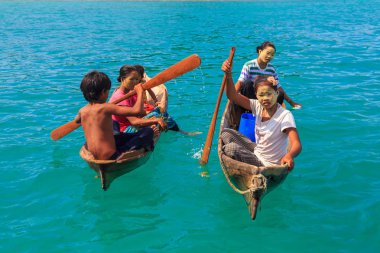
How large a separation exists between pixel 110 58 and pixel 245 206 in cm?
1130

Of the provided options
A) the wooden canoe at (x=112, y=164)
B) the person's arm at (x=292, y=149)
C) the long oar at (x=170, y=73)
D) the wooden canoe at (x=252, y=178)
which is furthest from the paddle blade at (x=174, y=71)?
the person's arm at (x=292, y=149)

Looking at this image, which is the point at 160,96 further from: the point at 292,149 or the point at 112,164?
the point at 292,149

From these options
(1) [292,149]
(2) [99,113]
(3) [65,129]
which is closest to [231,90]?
(1) [292,149]

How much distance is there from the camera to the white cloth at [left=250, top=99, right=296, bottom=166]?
15.4ft

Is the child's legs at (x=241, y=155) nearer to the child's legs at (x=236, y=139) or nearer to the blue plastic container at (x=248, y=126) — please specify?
the child's legs at (x=236, y=139)

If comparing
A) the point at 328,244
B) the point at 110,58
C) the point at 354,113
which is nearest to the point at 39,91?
the point at 110,58

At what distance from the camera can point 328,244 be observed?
454cm

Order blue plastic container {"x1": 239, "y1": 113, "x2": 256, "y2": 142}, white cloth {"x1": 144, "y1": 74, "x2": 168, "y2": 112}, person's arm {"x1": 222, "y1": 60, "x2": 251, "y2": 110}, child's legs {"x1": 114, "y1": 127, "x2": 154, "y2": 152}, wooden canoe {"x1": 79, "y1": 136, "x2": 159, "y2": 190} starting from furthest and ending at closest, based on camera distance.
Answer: white cloth {"x1": 144, "y1": 74, "x2": 168, "y2": 112}, blue plastic container {"x1": 239, "y1": 113, "x2": 256, "y2": 142}, child's legs {"x1": 114, "y1": 127, "x2": 154, "y2": 152}, person's arm {"x1": 222, "y1": 60, "x2": 251, "y2": 110}, wooden canoe {"x1": 79, "y1": 136, "x2": 159, "y2": 190}

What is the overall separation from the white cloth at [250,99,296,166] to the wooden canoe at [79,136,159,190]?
1624 mm

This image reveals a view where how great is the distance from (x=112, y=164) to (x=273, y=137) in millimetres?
2039

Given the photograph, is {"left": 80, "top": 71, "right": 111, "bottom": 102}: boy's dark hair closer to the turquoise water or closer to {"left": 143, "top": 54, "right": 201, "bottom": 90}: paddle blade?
{"left": 143, "top": 54, "right": 201, "bottom": 90}: paddle blade

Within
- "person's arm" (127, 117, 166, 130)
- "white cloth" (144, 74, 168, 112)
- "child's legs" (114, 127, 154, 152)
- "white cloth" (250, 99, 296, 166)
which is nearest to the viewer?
"white cloth" (250, 99, 296, 166)

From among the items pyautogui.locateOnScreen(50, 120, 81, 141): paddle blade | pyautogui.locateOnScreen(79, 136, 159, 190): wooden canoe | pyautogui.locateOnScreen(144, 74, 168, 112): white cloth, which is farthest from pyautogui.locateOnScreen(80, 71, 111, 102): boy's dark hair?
pyautogui.locateOnScreen(144, 74, 168, 112): white cloth

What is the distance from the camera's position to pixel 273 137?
4.80 m
